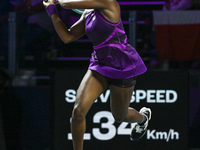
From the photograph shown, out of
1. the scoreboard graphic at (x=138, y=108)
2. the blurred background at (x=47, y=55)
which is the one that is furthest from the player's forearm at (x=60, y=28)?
the blurred background at (x=47, y=55)

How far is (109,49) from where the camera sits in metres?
3.25

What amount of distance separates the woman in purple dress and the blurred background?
1630 mm

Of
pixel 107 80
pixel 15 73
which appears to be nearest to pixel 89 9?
pixel 107 80

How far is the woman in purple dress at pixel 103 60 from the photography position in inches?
125

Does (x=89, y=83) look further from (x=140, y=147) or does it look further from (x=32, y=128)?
(x=32, y=128)

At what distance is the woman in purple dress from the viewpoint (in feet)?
10.4

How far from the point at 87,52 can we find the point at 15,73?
889 mm

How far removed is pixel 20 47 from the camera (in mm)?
5137

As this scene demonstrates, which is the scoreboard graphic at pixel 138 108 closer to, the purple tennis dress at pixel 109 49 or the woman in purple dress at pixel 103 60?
the woman in purple dress at pixel 103 60

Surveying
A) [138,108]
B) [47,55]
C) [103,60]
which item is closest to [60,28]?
[103,60]

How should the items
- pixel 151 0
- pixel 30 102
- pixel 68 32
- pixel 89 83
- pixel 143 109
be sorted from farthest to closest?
pixel 151 0
pixel 30 102
pixel 143 109
pixel 68 32
pixel 89 83

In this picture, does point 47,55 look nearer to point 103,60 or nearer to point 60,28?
point 60,28

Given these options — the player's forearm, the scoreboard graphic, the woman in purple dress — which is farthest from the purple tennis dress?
the scoreboard graphic

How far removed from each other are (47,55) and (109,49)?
207 centimetres
